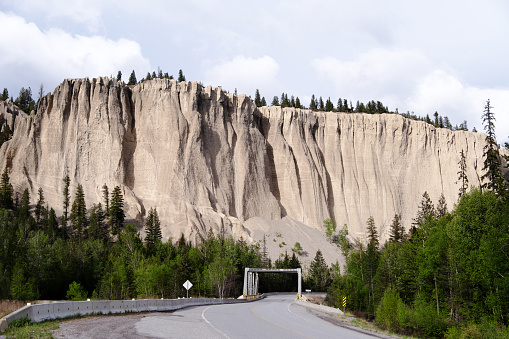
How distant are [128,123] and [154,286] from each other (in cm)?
4739

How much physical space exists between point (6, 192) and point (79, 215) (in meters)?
12.6

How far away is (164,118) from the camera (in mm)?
97062

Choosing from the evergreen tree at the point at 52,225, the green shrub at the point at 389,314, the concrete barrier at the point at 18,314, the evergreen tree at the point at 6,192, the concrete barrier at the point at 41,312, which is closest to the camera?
the concrete barrier at the point at 18,314

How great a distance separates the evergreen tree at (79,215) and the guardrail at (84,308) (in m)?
50.7

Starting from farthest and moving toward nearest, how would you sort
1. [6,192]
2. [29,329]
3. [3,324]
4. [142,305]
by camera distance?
[6,192] → [142,305] → [29,329] → [3,324]

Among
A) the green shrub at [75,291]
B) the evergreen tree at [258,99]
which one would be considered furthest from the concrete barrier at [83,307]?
the evergreen tree at [258,99]

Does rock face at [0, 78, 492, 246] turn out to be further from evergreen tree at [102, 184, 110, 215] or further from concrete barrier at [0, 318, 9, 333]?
concrete barrier at [0, 318, 9, 333]

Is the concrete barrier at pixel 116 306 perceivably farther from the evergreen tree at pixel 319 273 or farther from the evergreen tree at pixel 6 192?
the evergreen tree at pixel 6 192

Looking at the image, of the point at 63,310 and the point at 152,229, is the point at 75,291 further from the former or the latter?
the point at 63,310

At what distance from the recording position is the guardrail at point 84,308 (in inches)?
657

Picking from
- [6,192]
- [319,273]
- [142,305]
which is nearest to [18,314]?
[142,305]

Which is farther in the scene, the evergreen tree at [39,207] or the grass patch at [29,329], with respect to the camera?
the evergreen tree at [39,207]

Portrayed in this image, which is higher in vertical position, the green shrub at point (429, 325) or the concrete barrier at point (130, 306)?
the concrete barrier at point (130, 306)

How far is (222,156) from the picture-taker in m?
98.9
